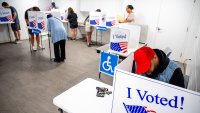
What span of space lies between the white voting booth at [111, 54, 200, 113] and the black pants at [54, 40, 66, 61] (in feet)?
11.1

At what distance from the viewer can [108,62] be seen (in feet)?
9.71

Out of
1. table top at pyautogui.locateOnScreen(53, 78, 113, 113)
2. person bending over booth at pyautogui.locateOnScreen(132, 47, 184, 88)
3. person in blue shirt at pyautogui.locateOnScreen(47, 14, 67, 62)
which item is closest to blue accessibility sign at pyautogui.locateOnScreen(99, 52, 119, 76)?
table top at pyautogui.locateOnScreen(53, 78, 113, 113)

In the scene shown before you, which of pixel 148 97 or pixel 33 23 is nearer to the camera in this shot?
pixel 148 97

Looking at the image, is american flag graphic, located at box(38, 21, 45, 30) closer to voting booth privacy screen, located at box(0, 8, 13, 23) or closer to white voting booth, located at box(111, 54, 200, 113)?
voting booth privacy screen, located at box(0, 8, 13, 23)

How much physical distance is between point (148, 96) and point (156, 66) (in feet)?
1.36

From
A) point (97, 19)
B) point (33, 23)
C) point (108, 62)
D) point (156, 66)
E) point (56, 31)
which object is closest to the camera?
point (156, 66)

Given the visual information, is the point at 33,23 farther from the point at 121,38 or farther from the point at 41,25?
the point at 121,38

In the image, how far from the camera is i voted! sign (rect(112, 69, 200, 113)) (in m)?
0.84

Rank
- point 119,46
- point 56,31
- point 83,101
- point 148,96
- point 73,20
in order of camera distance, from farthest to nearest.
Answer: point 73,20 < point 56,31 < point 119,46 < point 83,101 < point 148,96

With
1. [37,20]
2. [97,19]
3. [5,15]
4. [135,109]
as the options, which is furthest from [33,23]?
[135,109]

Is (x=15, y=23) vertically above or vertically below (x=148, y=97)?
above

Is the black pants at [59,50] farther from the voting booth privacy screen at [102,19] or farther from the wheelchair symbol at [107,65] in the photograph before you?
the voting booth privacy screen at [102,19]

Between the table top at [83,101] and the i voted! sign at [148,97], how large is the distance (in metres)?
0.33

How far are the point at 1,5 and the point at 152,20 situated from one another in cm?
534
